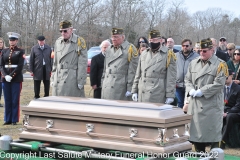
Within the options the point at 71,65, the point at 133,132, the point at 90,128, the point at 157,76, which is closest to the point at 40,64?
the point at 71,65

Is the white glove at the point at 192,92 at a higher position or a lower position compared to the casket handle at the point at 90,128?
higher

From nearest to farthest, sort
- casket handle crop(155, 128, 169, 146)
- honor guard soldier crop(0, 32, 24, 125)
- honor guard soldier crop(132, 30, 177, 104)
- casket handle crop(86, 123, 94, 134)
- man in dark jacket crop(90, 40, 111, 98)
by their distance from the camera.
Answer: casket handle crop(155, 128, 169, 146) < casket handle crop(86, 123, 94, 134) < honor guard soldier crop(132, 30, 177, 104) < man in dark jacket crop(90, 40, 111, 98) < honor guard soldier crop(0, 32, 24, 125)

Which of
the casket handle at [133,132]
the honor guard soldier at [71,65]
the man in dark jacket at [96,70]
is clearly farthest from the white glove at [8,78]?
the casket handle at [133,132]

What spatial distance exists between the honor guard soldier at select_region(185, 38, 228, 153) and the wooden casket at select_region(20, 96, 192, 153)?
4.95ft

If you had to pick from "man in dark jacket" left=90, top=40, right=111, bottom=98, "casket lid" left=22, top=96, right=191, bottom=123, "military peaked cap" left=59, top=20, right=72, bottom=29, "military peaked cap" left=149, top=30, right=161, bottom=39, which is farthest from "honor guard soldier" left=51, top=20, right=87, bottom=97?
"casket lid" left=22, top=96, right=191, bottom=123

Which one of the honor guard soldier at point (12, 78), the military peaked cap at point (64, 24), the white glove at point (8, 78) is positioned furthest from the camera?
the honor guard soldier at point (12, 78)

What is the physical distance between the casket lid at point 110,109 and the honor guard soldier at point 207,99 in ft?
5.02

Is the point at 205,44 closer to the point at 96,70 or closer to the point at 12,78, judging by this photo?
the point at 96,70

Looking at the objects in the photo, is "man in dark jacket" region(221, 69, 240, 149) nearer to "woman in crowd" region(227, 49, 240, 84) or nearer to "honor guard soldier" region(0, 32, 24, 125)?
"woman in crowd" region(227, 49, 240, 84)

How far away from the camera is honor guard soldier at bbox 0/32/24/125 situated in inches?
368

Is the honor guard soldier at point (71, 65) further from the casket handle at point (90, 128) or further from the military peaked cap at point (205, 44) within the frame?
the casket handle at point (90, 128)

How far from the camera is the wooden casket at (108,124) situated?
393 cm

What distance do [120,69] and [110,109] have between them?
2566mm

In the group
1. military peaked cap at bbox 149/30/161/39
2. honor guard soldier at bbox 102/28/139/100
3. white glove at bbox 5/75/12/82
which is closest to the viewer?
military peaked cap at bbox 149/30/161/39
